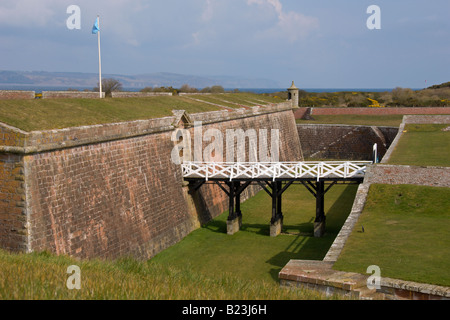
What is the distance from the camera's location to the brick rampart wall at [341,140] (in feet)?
113

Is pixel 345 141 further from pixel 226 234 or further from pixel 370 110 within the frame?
pixel 226 234

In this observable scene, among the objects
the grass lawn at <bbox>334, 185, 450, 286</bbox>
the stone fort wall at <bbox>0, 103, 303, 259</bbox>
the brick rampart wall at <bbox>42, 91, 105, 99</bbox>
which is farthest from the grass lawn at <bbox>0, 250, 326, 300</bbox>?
the brick rampart wall at <bbox>42, 91, 105, 99</bbox>

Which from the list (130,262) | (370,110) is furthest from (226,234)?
(370,110)

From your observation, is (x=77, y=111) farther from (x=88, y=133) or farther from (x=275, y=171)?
(x=275, y=171)

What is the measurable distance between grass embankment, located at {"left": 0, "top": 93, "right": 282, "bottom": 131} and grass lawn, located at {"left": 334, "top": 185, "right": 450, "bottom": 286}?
8069 mm

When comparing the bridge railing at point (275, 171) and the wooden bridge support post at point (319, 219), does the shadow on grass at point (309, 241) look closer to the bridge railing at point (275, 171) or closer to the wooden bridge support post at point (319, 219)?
the wooden bridge support post at point (319, 219)

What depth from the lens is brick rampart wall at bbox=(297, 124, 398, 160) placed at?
34.4 meters

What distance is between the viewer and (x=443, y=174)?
16016 mm

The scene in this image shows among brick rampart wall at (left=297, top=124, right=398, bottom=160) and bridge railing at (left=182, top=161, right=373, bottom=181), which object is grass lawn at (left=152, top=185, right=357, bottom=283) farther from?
brick rampart wall at (left=297, top=124, right=398, bottom=160)

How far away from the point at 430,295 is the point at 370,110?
3567 cm

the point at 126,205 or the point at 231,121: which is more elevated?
the point at 231,121

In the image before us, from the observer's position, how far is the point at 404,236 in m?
12.5

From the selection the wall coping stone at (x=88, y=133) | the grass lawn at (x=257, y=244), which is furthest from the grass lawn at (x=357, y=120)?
the wall coping stone at (x=88, y=133)
